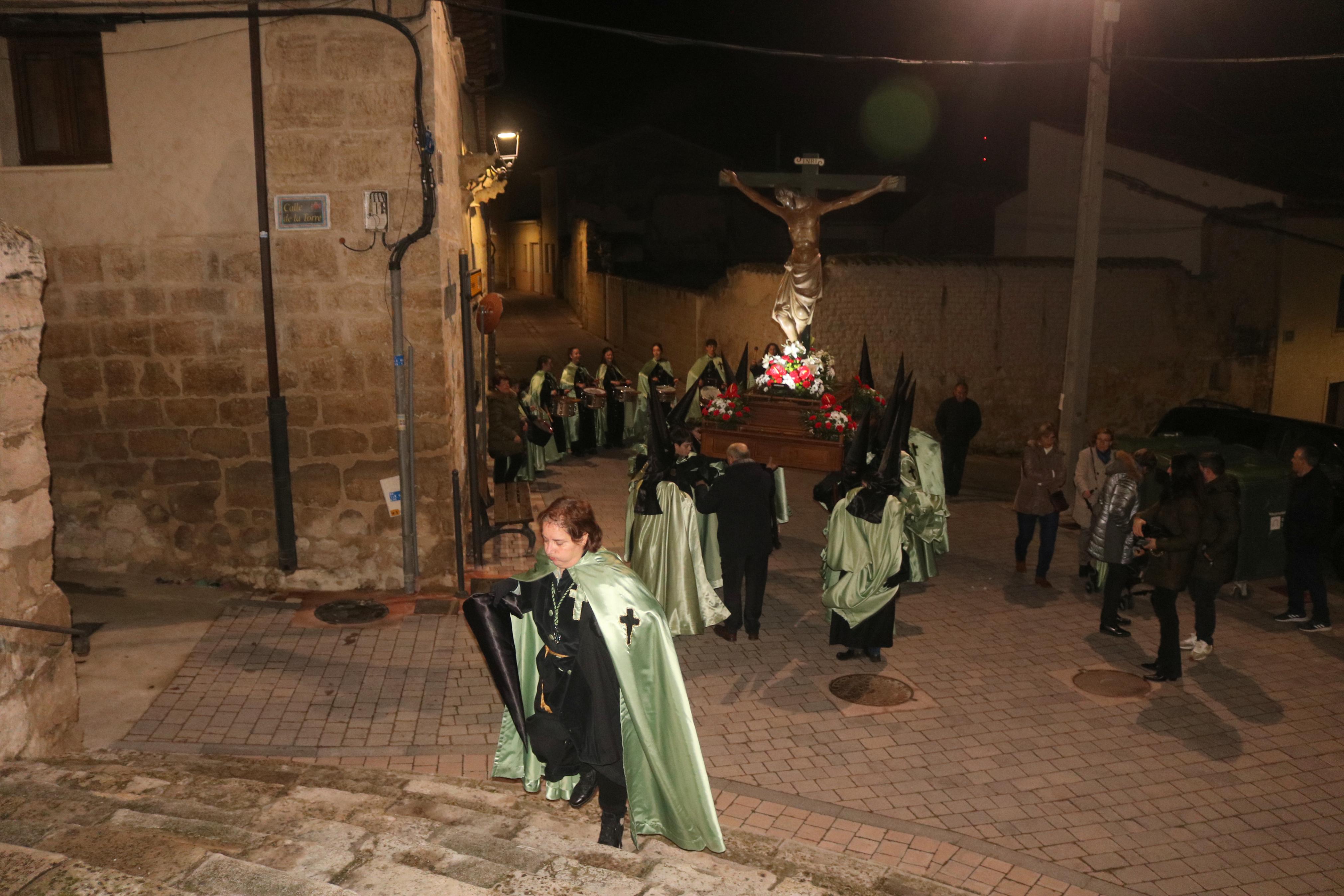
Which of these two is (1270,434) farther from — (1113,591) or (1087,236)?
(1113,591)

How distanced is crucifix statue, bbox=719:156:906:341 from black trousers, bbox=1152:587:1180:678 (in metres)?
5.20

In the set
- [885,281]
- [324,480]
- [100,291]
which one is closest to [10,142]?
[100,291]

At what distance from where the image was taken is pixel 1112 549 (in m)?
9.50

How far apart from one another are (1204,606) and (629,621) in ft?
20.2

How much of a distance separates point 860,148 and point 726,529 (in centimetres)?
3148

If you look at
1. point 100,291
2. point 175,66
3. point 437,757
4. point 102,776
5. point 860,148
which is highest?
point 860,148

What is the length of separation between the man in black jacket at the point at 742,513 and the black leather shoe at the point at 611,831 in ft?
12.7

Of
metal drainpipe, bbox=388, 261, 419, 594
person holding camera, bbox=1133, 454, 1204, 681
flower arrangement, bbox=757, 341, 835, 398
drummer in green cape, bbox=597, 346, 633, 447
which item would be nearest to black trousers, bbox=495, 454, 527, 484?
drummer in green cape, bbox=597, 346, 633, 447

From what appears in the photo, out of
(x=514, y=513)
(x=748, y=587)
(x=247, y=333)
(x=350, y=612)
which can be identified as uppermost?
(x=247, y=333)

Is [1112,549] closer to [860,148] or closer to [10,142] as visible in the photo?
[10,142]

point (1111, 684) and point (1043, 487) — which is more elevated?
point (1043, 487)

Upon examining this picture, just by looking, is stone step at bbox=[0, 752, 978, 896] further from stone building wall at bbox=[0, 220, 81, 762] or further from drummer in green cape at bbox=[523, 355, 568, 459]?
drummer in green cape at bbox=[523, 355, 568, 459]

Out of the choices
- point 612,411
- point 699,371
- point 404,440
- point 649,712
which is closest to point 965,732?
point 649,712

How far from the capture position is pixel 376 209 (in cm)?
981
